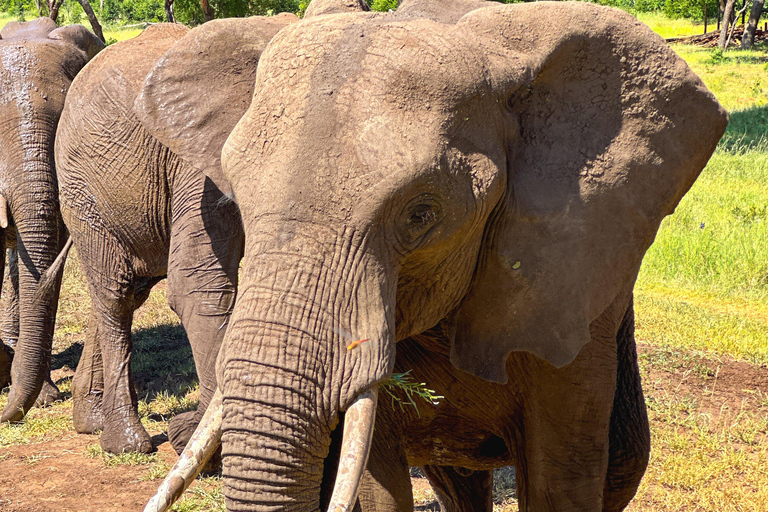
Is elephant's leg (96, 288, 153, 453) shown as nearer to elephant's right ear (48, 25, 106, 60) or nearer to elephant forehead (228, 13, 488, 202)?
elephant's right ear (48, 25, 106, 60)

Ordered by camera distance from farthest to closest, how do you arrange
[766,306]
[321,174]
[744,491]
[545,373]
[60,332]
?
1. [60,332]
2. [766,306]
3. [744,491]
4. [545,373]
5. [321,174]

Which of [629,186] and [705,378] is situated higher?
[629,186]

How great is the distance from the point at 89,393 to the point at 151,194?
1790 mm

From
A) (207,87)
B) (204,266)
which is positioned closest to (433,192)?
(207,87)

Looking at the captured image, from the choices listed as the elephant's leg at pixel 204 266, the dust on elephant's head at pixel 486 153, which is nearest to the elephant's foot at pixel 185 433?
the elephant's leg at pixel 204 266

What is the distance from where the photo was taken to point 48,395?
6738mm

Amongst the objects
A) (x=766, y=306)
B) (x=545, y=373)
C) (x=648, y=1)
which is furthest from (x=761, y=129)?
(x=648, y=1)

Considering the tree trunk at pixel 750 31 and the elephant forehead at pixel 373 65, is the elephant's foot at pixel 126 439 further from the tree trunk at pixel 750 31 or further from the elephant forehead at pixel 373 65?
the tree trunk at pixel 750 31

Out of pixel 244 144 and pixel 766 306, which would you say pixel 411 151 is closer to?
pixel 244 144

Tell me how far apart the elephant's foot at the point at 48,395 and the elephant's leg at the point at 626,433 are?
176 inches

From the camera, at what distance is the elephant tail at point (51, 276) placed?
6.17 m

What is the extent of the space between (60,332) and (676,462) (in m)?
5.50

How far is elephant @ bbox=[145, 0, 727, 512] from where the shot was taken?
2086mm

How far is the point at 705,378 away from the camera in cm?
598
